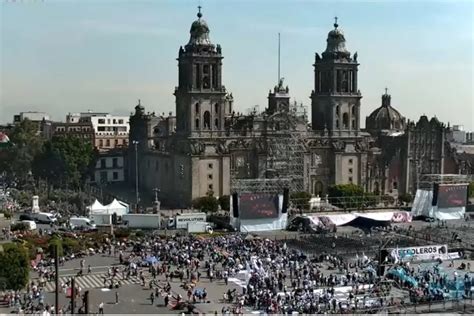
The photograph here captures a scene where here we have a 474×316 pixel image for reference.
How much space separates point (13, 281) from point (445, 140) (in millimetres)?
66374

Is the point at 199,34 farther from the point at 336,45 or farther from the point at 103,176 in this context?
the point at 103,176

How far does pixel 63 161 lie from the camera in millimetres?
90062

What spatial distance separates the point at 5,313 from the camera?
111 feet

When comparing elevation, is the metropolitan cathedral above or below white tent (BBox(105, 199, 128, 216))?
above

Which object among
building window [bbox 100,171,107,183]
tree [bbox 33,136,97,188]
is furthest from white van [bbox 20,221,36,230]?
building window [bbox 100,171,107,183]

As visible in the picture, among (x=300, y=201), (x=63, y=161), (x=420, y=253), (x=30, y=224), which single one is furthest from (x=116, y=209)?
(x=420, y=253)

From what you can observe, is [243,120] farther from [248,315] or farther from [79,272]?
[248,315]

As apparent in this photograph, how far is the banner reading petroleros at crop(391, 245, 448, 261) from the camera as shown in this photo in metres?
42.9

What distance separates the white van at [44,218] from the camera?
62681mm

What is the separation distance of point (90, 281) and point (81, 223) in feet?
63.0

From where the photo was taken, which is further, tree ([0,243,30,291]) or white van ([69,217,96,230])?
white van ([69,217,96,230])

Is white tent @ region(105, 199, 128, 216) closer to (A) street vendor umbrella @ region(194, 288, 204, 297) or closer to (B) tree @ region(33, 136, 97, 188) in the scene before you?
(B) tree @ region(33, 136, 97, 188)

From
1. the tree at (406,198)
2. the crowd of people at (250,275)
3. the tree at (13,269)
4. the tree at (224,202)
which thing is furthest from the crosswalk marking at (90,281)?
the tree at (406,198)

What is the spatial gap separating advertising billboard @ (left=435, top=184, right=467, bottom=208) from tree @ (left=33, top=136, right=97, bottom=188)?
155 ft
